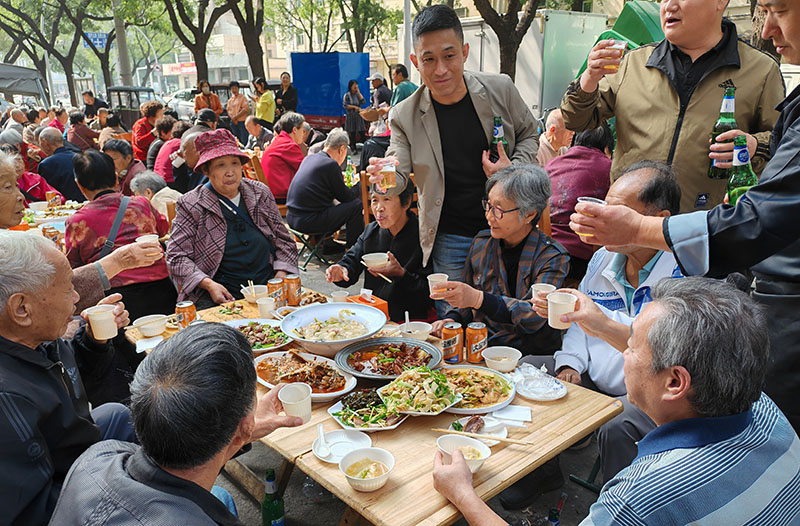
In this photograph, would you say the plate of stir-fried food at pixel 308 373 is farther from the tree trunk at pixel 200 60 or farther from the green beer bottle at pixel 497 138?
the tree trunk at pixel 200 60

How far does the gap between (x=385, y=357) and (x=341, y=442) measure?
2.15ft

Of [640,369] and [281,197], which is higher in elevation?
[640,369]

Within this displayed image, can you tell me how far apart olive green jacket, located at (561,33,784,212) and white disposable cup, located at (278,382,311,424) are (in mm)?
2375

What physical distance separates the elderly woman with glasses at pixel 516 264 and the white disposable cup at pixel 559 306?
0.74 metres

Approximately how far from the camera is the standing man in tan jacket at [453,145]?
3795 mm

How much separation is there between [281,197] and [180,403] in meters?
7.24

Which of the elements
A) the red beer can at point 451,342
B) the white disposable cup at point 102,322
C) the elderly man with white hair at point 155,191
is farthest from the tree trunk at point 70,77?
the red beer can at point 451,342

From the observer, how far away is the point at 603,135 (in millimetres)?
4609

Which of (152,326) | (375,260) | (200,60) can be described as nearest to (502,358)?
(375,260)

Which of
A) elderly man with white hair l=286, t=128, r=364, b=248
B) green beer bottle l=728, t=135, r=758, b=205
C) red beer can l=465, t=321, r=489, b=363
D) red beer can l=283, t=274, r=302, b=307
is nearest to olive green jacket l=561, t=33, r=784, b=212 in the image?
green beer bottle l=728, t=135, r=758, b=205

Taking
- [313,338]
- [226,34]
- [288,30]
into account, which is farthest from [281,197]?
[226,34]

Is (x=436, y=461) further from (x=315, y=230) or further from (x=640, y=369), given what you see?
(x=315, y=230)

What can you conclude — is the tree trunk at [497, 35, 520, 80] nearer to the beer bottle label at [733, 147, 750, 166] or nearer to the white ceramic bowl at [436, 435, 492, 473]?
the beer bottle label at [733, 147, 750, 166]

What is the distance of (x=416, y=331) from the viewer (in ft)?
10.1
